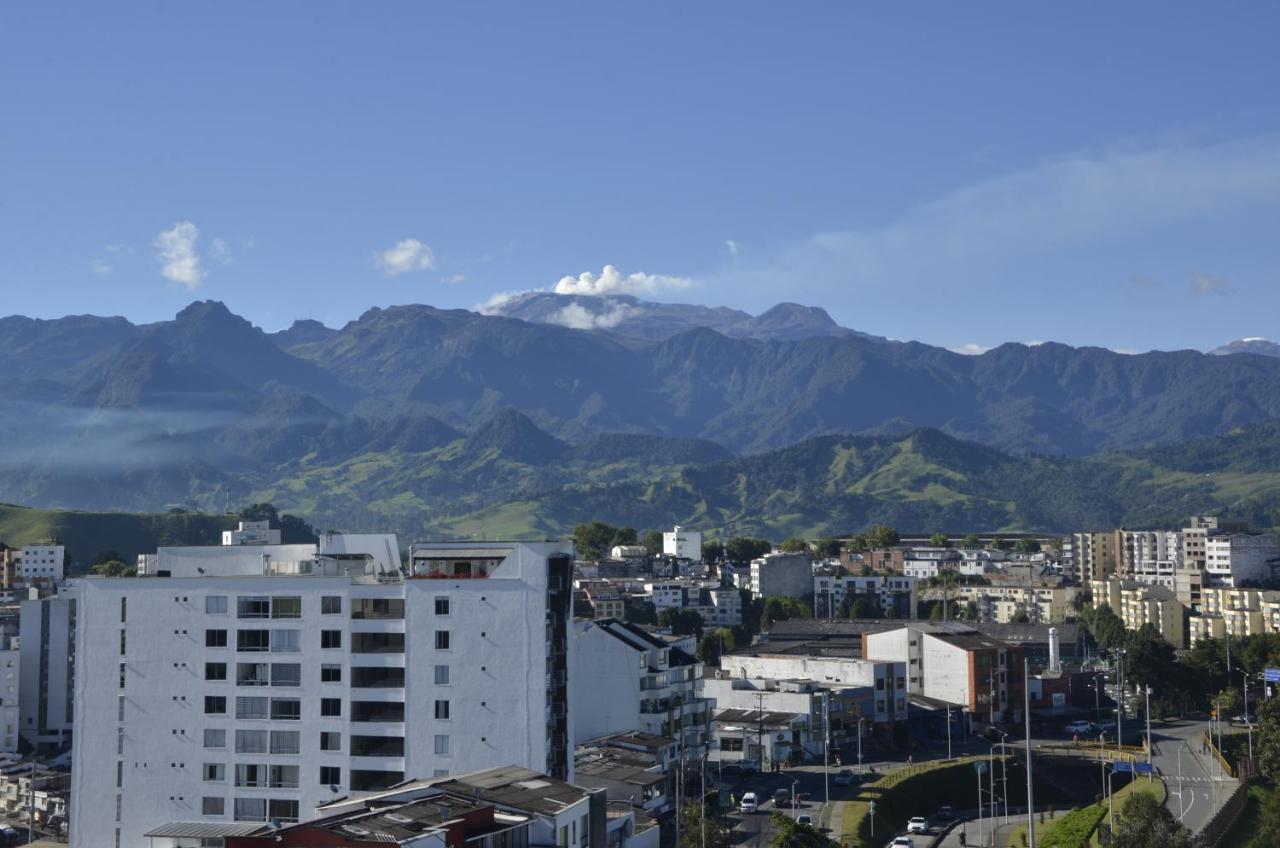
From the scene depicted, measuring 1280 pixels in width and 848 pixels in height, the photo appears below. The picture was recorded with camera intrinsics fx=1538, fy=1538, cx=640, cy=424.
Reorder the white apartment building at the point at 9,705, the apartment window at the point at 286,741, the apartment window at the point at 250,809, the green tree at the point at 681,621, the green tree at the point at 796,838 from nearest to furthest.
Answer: the apartment window at the point at 250,809
the apartment window at the point at 286,741
the green tree at the point at 796,838
the white apartment building at the point at 9,705
the green tree at the point at 681,621

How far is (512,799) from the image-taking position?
40750mm

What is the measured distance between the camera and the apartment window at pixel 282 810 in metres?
50.8

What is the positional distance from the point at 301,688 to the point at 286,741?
73.4 inches

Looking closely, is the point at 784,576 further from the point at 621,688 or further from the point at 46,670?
the point at 621,688

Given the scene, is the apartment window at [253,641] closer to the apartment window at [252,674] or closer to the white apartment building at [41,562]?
the apartment window at [252,674]

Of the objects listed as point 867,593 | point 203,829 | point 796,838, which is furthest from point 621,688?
point 867,593

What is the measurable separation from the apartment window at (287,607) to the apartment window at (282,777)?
5029 mm

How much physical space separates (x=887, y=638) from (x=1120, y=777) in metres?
28.6

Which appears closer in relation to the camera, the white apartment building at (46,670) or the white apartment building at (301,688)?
the white apartment building at (301,688)

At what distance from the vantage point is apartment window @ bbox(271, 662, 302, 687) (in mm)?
51719

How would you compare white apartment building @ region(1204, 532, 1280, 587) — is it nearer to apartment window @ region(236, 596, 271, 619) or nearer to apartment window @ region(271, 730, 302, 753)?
apartment window @ region(271, 730, 302, 753)

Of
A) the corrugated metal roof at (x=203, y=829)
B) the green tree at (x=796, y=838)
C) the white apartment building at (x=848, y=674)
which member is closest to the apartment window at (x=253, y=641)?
the corrugated metal roof at (x=203, y=829)

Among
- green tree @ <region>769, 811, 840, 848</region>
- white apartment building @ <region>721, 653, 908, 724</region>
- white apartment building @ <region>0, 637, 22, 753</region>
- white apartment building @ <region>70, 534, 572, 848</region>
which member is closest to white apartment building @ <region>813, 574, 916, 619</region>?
white apartment building @ <region>721, 653, 908, 724</region>

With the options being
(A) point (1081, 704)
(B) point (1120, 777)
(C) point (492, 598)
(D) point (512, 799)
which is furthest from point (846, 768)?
(D) point (512, 799)
